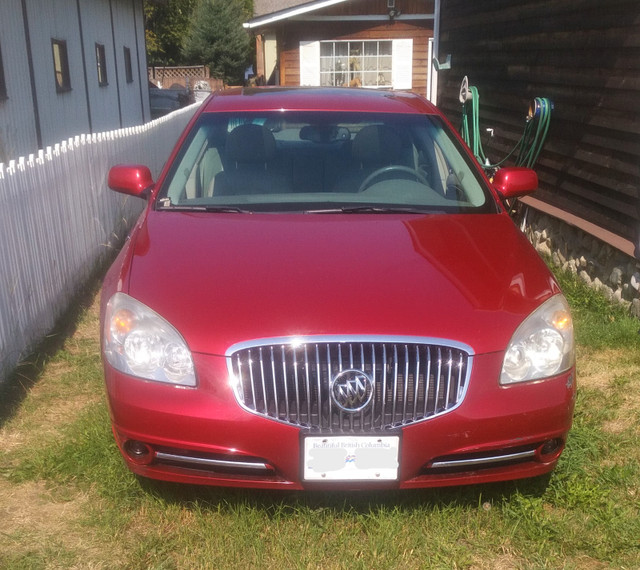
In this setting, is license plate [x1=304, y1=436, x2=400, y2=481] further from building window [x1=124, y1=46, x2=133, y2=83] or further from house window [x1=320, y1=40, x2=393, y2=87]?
house window [x1=320, y1=40, x2=393, y2=87]

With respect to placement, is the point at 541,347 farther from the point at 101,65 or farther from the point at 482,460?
the point at 101,65

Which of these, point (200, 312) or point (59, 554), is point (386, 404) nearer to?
point (200, 312)

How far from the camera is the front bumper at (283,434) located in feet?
8.47

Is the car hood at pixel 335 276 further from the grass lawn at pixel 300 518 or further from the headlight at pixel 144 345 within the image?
the grass lawn at pixel 300 518

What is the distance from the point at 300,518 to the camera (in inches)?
117

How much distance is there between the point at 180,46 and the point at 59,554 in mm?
52608

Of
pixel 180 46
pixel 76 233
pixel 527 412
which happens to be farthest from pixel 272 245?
pixel 180 46

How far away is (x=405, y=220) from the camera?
3529 millimetres

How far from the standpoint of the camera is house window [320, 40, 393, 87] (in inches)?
851

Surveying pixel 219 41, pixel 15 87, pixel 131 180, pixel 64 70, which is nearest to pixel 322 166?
pixel 131 180

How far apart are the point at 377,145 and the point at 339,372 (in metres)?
1.93

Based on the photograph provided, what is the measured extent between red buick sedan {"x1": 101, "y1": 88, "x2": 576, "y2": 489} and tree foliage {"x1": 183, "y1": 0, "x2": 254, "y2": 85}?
4097 centimetres

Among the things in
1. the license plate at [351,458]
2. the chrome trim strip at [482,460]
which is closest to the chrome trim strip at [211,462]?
the license plate at [351,458]

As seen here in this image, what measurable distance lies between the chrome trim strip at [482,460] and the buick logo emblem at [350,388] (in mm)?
383
